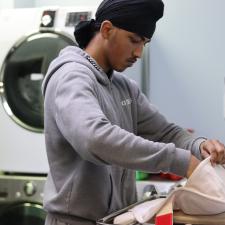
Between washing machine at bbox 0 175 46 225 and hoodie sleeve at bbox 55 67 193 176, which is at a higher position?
hoodie sleeve at bbox 55 67 193 176

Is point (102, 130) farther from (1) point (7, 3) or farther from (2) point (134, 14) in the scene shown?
(1) point (7, 3)

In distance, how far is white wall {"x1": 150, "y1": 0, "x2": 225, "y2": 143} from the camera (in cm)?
245

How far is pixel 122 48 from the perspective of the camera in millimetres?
1269

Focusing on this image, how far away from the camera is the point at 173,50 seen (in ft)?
8.30

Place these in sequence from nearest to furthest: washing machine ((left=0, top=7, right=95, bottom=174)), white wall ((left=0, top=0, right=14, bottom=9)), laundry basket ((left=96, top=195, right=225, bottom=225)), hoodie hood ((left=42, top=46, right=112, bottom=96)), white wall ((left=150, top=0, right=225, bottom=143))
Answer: laundry basket ((left=96, top=195, right=225, bottom=225)) → hoodie hood ((left=42, top=46, right=112, bottom=96)) → washing machine ((left=0, top=7, right=95, bottom=174)) → white wall ((left=150, top=0, right=225, bottom=143)) → white wall ((left=0, top=0, right=14, bottom=9))

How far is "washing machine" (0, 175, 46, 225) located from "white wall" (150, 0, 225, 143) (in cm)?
89

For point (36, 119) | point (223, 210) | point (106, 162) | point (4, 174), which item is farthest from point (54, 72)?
point (4, 174)

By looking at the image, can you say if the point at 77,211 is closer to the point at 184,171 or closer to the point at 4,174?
the point at 184,171

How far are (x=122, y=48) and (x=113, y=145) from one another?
0.38m

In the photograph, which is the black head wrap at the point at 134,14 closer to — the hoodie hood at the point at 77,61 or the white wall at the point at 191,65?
the hoodie hood at the point at 77,61

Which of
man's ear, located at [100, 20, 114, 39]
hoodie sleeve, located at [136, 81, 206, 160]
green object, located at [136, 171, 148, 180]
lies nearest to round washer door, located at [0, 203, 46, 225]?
green object, located at [136, 171, 148, 180]

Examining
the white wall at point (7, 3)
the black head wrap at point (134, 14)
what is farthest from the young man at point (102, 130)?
the white wall at point (7, 3)

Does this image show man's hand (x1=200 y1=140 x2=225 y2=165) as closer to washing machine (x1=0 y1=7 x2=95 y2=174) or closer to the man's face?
the man's face

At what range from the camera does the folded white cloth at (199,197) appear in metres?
0.98
